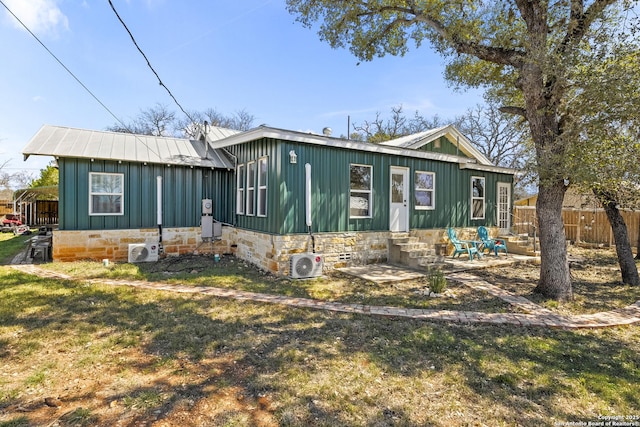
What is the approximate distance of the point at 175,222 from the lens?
9703 millimetres

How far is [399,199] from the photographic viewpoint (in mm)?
9578

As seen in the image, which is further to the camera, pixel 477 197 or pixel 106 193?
pixel 477 197

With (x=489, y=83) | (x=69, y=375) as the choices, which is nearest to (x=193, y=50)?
(x=489, y=83)

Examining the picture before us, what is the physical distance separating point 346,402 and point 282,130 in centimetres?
581

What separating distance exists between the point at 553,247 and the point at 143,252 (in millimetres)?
9643

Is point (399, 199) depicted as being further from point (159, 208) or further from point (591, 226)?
point (591, 226)

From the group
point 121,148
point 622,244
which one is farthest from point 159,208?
point 622,244

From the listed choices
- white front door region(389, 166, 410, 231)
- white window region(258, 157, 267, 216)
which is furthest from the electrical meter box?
white front door region(389, 166, 410, 231)

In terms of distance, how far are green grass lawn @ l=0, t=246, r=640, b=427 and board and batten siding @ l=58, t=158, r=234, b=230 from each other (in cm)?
354

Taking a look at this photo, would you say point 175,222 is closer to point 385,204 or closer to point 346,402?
point 385,204

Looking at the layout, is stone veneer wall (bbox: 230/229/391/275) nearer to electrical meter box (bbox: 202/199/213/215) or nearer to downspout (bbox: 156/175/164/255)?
electrical meter box (bbox: 202/199/213/215)

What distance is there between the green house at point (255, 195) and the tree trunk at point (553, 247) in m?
3.73

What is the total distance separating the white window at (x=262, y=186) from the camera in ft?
27.0

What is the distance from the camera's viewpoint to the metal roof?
27.1 ft
